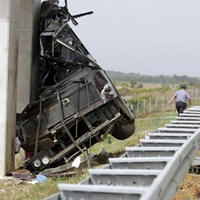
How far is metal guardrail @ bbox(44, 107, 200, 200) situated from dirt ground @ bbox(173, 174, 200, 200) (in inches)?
36.5

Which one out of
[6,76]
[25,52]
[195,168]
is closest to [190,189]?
[195,168]

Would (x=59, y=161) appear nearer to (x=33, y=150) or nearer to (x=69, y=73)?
(x=33, y=150)

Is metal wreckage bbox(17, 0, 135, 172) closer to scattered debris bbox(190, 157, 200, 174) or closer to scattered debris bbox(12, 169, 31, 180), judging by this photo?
scattered debris bbox(12, 169, 31, 180)

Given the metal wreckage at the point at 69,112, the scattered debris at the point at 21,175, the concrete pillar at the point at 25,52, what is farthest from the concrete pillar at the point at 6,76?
the concrete pillar at the point at 25,52

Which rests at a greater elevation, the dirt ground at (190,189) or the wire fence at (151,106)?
the dirt ground at (190,189)

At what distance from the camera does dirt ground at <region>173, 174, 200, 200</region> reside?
655cm

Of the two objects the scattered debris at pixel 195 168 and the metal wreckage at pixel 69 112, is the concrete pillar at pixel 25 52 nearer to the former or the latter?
the metal wreckage at pixel 69 112

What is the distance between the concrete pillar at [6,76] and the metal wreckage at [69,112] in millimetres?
1105

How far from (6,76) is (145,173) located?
822cm

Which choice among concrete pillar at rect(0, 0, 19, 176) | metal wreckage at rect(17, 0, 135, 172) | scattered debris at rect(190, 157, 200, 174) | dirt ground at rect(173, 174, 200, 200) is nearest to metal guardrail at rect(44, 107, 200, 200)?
dirt ground at rect(173, 174, 200, 200)

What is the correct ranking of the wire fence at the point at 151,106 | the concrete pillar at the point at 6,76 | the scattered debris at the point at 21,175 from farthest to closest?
the wire fence at the point at 151,106
the concrete pillar at the point at 6,76
the scattered debris at the point at 21,175

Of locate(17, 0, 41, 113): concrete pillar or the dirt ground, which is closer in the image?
the dirt ground

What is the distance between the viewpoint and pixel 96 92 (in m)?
12.5

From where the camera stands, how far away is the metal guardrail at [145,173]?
3238 mm
